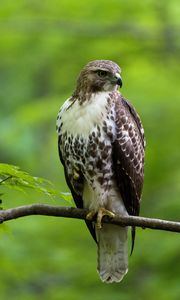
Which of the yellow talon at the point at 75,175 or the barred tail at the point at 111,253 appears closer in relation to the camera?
the yellow talon at the point at 75,175

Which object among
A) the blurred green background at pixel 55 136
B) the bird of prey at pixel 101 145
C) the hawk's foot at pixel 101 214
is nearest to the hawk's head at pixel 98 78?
the bird of prey at pixel 101 145

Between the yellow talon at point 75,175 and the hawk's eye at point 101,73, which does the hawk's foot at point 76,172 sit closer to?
the yellow talon at point 75,175

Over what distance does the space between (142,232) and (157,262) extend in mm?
585

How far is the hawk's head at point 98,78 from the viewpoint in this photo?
23.4 ft

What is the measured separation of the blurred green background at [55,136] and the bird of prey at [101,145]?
157cm

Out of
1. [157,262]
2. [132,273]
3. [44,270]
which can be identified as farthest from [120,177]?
[44,270]

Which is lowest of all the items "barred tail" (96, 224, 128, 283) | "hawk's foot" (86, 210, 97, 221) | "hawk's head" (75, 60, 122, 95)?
"barred tail" (96, 224, 128, 283)

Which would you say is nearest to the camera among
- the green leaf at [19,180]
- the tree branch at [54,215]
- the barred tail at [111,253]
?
the green leaf at [19,180]

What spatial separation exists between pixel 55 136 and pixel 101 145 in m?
5.49

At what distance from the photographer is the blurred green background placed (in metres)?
9.88

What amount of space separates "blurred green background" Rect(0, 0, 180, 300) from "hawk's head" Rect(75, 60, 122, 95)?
1977 mm

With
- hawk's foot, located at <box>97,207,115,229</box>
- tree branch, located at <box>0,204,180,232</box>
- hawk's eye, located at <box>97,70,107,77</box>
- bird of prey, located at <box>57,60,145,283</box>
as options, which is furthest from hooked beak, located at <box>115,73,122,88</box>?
tree branch, located at <box>0,204,180,232</box>

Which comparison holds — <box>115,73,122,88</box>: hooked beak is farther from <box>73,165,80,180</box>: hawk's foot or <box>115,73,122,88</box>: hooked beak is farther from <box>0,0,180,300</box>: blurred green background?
<box>0,0,180,300</box>: blurred green background

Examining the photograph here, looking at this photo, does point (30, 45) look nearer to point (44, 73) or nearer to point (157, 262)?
point (44, 73)
